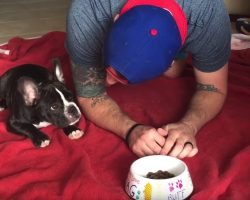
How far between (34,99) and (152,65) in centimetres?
61

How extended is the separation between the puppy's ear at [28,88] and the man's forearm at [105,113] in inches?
6.5

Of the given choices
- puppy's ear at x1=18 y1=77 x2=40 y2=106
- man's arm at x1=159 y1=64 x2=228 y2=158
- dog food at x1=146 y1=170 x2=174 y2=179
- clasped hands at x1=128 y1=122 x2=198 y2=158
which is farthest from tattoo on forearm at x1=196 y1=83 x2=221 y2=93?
puppy's ear at x1=18 y1=77 x2=40 y2=106

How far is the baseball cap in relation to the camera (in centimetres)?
120

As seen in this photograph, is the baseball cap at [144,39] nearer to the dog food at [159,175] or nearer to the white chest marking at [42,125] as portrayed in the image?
the dog food at [159,175]

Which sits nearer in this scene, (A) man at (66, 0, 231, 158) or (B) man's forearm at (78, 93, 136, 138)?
(A) man at (66, 0, 231, 158)

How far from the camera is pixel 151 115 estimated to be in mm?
1725

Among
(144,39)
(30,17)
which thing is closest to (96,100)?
(144,39)

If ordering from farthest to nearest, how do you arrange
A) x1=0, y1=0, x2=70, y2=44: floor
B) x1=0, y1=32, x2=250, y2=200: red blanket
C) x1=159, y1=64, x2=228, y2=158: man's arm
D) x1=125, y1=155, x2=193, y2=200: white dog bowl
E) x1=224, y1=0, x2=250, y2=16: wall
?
1. x1=0, y1=0, x2=70, y2=44: floor
2. x1=224, y1=0, x2=250, y2=16: wall
3. x1=159, y1=64, x2=228, y2=158: man's arm
4. x1=0, y1=32, x2=250, y2=200: red blanket
5. x1=125, y1=155, x2=193, y2=200: white dog bowl

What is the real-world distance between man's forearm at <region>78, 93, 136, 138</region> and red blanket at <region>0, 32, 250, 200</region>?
4cm

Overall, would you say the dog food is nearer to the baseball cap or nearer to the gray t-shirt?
the baseball cap

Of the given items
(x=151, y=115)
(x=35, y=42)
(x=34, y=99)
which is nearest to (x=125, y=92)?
(x=151, y=115)

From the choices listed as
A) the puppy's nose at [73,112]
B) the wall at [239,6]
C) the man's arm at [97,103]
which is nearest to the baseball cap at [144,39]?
the man's arm at [97,103]

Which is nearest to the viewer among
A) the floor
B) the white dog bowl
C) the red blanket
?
the white dog bowl

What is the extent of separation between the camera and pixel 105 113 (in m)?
1.60
